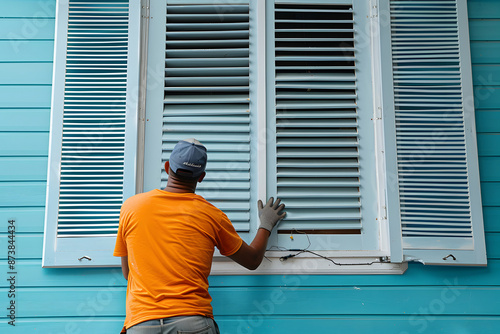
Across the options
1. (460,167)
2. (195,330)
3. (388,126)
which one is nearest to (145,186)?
(195,330)

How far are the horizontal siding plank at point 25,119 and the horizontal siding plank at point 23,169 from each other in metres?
0.18

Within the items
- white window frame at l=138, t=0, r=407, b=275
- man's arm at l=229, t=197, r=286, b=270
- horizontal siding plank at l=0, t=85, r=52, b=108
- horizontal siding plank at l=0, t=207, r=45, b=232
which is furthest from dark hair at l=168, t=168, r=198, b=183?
horizontal siding plank at l=0, t=85, r=52, b=108

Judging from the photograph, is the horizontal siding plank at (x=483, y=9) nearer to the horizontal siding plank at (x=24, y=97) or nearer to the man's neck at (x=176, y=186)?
the man's neck at (x=176, y=186)

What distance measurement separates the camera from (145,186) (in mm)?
2230

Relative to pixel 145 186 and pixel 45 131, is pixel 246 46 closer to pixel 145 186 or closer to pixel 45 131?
pixel 145 186

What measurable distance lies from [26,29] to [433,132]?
2.45 metres

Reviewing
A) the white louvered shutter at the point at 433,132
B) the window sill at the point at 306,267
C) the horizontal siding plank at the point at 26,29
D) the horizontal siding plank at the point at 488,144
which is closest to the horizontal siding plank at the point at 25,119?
the horizontal siding plank at the point at 26,29

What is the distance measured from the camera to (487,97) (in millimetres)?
2324

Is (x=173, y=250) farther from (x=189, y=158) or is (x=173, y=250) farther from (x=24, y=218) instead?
(x=24, y=218)

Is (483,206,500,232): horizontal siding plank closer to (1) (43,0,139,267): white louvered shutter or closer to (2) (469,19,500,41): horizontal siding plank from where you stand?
(2) (469,19,500,41): horizontal siding plank

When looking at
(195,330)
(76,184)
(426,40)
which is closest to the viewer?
(195,330)

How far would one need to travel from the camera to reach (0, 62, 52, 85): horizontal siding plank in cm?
229

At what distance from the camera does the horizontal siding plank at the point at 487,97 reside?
2.32 meters

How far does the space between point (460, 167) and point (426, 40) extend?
2.51 ft
